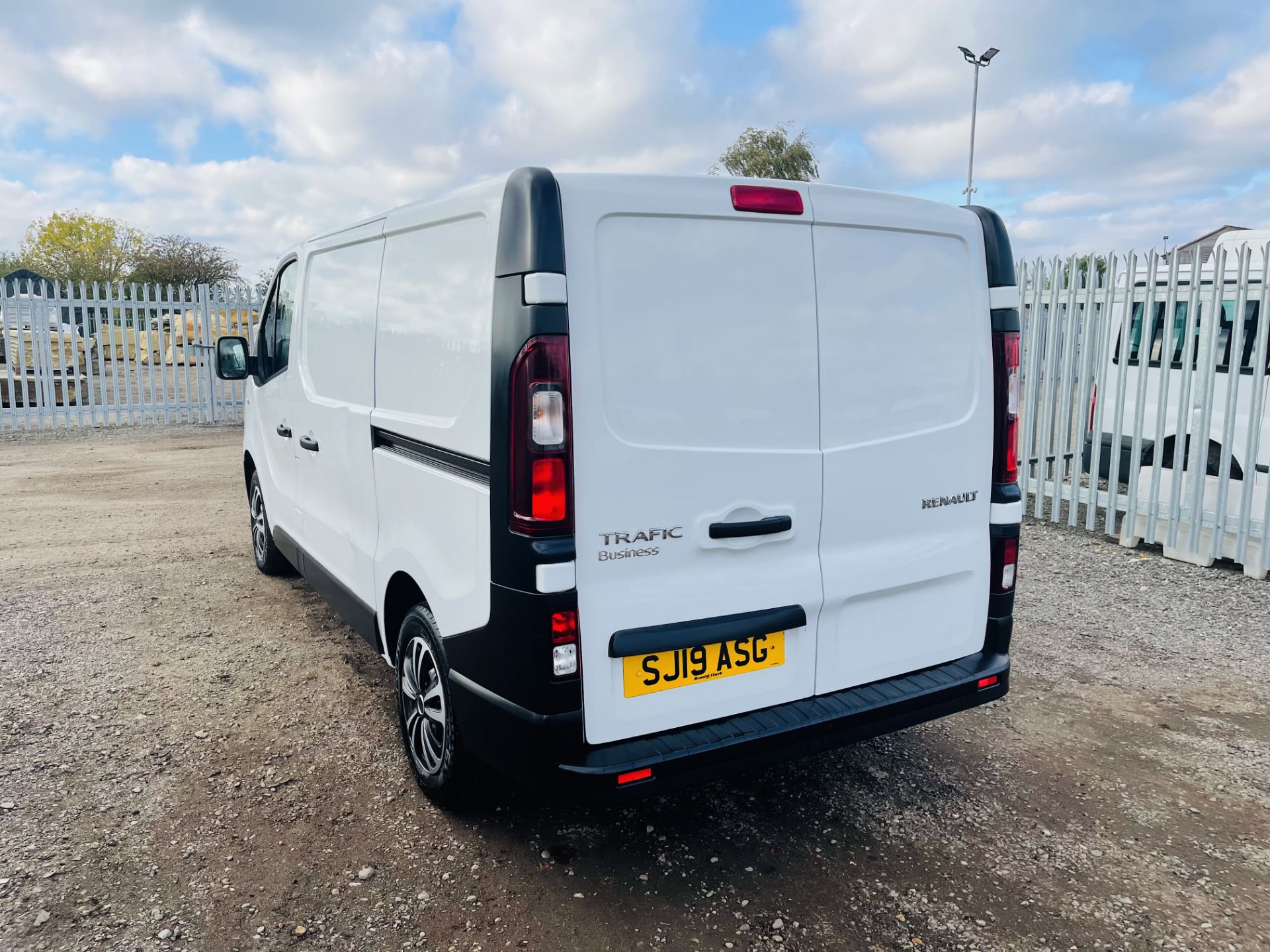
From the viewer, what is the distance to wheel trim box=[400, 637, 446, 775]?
3029 mm

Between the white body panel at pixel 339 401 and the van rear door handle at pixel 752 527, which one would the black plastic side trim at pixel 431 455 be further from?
the van rear door handle at pixel 752 527

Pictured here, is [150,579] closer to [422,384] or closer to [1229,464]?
[422,384]

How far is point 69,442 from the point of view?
41.7 feet

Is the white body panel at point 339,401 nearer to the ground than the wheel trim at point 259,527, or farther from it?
farther from it

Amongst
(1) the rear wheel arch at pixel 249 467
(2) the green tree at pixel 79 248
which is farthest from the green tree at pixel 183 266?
(1) the rear wheel arch at pixel 249 467

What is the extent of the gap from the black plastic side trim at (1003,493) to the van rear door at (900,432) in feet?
0.11

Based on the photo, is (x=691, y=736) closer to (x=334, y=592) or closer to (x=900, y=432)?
(x=900, y=432)

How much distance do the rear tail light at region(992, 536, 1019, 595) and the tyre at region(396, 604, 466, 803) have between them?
1910mm

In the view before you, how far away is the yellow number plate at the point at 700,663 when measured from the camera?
2.50 m

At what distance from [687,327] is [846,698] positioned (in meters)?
1.30

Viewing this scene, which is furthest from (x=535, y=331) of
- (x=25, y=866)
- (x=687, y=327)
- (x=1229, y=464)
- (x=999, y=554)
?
(x=1229, y=464)

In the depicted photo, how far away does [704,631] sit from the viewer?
2566 mm

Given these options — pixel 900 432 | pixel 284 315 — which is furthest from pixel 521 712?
pixel 284 315

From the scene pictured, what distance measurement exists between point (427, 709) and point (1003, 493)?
2.15 m
